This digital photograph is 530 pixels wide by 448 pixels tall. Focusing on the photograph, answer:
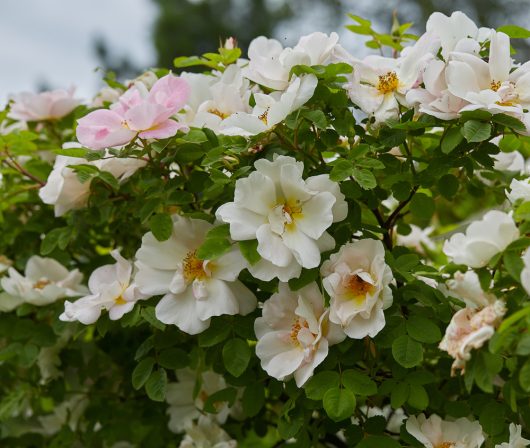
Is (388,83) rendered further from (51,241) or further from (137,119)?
(51,241)

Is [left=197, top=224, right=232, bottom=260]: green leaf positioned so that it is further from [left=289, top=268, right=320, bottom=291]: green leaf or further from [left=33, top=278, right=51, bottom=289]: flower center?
[left=33, top=278, right=51, bottom=289]: flower center

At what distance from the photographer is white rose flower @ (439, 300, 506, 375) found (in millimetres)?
836

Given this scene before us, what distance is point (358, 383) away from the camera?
3.32ft

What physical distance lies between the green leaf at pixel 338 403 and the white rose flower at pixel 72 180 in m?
0.46

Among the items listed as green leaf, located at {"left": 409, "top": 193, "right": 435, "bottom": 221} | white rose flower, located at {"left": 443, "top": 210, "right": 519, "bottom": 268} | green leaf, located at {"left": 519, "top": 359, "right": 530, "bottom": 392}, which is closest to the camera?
green leaf, located at {"left": 519, "top": 359, "right": 530, "bottom": 392}

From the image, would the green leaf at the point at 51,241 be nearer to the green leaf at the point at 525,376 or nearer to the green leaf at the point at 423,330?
the green leaf at the point at 423,330

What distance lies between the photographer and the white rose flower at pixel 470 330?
2.74 feet

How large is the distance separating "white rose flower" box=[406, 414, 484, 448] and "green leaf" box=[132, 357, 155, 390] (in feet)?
1.30

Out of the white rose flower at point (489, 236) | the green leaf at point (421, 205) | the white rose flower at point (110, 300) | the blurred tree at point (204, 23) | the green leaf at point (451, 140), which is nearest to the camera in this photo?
the white rose flower at point (489, 236)

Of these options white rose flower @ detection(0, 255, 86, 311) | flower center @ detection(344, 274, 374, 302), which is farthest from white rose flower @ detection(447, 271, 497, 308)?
white rose flower @ detection(0, 255, 86, 311)

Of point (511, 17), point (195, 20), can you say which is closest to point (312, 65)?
point (511, 17)

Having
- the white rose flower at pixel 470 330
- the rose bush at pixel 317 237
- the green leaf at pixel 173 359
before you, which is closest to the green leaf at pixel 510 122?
the rose bush at pixel 317 237

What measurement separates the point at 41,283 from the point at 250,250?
1.77ft

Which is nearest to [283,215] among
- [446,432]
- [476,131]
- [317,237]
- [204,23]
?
[317,237]
